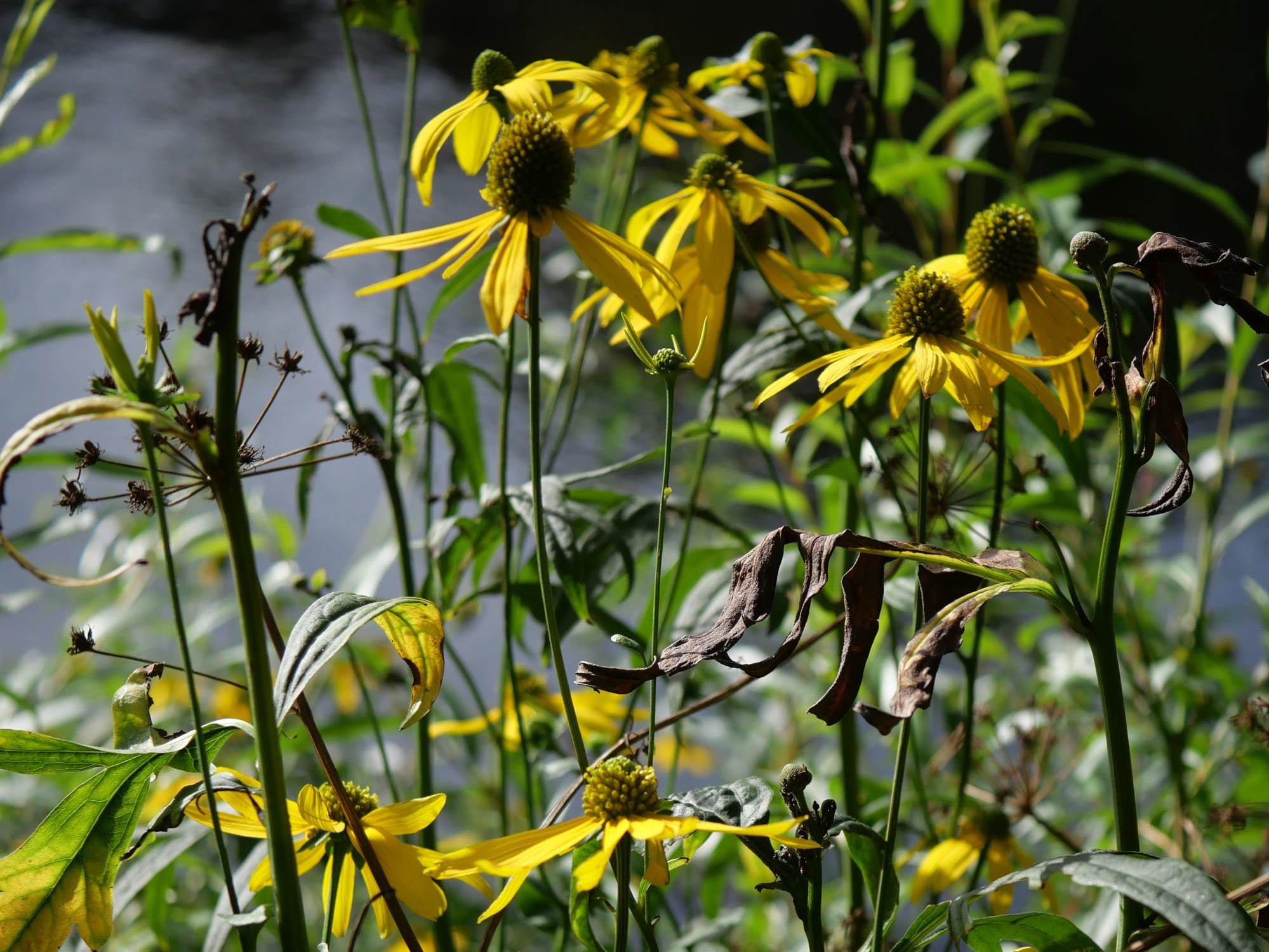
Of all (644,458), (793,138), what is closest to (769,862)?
(644,458)

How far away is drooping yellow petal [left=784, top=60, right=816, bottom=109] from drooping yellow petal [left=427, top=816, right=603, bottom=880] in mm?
375

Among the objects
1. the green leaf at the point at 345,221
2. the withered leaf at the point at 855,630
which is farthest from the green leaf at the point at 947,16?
the withered leaf at the point at 855,630

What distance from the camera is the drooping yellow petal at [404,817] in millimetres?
307

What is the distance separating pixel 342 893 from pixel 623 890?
0.45 feet

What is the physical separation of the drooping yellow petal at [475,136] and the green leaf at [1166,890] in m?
0.35

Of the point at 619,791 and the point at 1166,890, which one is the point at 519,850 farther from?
the point at 1166,890

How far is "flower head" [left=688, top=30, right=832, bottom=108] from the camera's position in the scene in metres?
0.51

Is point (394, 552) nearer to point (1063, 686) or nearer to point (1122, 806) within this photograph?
point (1122, 806)

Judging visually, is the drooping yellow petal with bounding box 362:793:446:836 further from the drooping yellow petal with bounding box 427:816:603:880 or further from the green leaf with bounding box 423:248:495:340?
the green leaf with bounding box 423:248:495:340

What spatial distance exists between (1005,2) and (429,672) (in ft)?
4.82

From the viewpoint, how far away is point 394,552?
0.61 m

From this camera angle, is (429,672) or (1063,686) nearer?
(429,672)

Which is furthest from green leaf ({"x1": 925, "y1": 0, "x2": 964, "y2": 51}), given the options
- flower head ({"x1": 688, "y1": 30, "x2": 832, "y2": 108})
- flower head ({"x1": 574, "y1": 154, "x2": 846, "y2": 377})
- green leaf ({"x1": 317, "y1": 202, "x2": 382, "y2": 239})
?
green leaf ({"x1": 317, "y1": 202, "x2": 382, "y2": 239})

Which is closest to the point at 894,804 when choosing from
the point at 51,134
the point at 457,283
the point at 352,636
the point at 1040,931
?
the point at 1040,931
